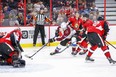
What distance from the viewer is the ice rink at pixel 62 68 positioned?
253 inches

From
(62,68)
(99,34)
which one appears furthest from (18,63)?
(99,34)

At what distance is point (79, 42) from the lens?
872cm

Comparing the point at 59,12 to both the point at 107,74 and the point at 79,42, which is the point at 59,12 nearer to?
the point at 79,42

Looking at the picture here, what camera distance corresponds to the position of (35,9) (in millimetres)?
11094

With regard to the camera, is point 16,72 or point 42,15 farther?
point 42,15

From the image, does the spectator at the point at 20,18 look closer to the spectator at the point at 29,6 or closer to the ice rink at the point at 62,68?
the spectator at the point at 29,6

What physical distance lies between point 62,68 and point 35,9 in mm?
4311

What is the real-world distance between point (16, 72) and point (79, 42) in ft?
8.25

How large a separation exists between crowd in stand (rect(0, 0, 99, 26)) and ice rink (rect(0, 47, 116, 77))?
83.0 inches

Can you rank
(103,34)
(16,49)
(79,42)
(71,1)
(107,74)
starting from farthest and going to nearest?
1. (71,1)
2. (79,42)
3. (103,34)
4. (16,49)
5. (107,74)

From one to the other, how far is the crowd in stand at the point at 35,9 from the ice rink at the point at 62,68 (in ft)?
6.92

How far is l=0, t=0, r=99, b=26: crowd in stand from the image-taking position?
10586 mm

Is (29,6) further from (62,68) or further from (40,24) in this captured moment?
(62,68)

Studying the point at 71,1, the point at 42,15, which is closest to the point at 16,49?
the point at 42,15
